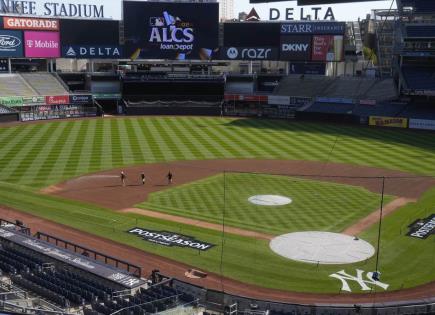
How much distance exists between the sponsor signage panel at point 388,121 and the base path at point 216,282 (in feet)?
166

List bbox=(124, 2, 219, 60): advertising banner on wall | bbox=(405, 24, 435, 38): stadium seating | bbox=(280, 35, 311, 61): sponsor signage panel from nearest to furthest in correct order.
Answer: bbox=(405, 24, 435, 38): stadium seating
bbox=(124, 2, 219, 60): advertising banner on wall
bbox=(280, 35, 311, 61): sponsor signage panel

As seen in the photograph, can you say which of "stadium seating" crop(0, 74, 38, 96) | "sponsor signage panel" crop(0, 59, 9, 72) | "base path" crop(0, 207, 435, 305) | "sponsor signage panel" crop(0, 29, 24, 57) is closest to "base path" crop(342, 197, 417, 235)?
"base path" crop(0, 207, 435, 305)

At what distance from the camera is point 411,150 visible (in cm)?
5366

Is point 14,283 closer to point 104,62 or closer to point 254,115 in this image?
point 254,115

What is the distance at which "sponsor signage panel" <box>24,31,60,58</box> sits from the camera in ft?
269

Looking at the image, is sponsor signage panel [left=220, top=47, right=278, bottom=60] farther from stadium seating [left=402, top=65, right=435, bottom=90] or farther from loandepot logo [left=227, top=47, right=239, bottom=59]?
stadium seating [left=402, top=65, right=435, bottom=90]

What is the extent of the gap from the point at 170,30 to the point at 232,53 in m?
11.7

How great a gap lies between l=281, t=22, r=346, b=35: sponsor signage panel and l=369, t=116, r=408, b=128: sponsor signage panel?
20480 millimetres

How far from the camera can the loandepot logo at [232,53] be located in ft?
291

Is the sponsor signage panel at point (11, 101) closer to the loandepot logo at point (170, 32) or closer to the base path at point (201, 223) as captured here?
the loandepot logo at point (170, 32)

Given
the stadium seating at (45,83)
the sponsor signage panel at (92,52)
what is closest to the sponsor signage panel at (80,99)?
the stadium seating at (45,83)

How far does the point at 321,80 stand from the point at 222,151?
4233 cm

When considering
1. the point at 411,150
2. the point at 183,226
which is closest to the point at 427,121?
the point at 411,150

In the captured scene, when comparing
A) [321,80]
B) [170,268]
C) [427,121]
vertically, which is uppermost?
[321,80]
